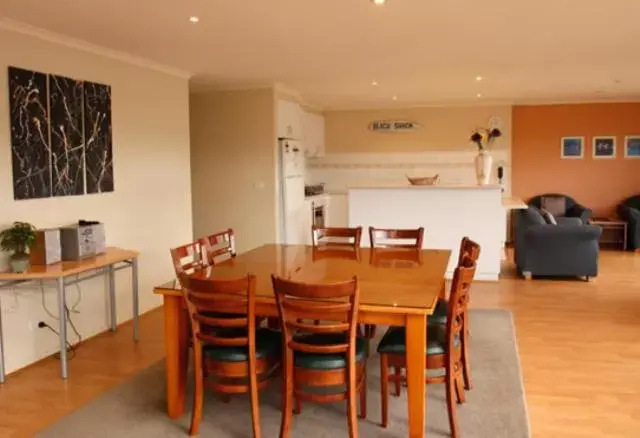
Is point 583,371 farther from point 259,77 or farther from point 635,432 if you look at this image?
point 259,77

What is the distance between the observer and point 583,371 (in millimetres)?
4129

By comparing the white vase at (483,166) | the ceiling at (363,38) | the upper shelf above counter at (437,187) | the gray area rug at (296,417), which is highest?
the ceiling at (363,38)

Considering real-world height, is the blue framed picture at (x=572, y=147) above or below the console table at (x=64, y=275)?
above

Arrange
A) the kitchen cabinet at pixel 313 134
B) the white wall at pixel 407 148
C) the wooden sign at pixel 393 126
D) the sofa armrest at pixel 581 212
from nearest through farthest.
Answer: the sofa armrest at pixel 581 212, the kitchen cabinet at pixel 313 134, the white wall at pixel 407 148, the wooden sign at pixel 393 126

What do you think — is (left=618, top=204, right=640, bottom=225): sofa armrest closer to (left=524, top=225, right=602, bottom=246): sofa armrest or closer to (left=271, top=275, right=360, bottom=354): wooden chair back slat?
(left=524, top=225, right=602, bottom=246): sofa armrest

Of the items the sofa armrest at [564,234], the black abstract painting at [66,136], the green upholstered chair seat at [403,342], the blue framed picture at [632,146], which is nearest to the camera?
the green upholstered chair seat at [403,342]

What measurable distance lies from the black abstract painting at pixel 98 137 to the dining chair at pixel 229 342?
2311mm

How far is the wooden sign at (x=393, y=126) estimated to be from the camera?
10.4 meters

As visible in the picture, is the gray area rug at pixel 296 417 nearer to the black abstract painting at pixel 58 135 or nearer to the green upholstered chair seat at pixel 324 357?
the green upholstered chair seat at pixel 324 357

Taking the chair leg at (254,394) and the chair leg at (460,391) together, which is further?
the chair leg at (460,391)

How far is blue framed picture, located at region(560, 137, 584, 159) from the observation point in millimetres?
10078

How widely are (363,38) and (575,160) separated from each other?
21.6 feet

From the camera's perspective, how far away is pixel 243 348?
10.1 ft

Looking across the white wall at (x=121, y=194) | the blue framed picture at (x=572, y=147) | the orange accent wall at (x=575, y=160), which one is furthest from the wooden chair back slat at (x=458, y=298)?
the blue framed picture at (x=572, y=147)
